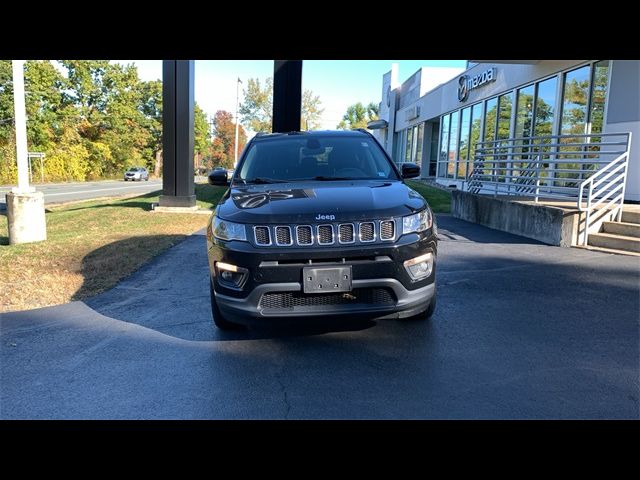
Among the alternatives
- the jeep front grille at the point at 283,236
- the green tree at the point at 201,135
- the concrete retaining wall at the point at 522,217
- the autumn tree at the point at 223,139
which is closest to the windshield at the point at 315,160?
the jeep front grille at the point at 283,236

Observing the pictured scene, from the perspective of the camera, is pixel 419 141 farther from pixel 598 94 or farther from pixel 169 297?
pixel 169 297

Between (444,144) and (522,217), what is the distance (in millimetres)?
16967

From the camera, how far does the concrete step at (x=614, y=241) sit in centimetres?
786

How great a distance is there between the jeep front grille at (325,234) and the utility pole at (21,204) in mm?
7635

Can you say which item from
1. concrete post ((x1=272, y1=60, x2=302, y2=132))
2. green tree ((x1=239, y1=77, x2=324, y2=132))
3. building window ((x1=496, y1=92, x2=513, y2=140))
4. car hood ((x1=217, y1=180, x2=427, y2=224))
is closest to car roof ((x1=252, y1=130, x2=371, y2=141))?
car hood ((x1=217, y1=180, x2=427, y2=224))

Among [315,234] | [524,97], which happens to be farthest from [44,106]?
[315,234]

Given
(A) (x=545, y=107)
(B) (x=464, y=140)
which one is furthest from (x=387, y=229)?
(B) (x=464, y=140)

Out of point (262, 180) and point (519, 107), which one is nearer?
point (262, 180)

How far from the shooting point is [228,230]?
12.9 feet

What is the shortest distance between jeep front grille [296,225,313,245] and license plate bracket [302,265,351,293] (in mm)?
205

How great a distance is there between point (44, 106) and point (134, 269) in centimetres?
4853

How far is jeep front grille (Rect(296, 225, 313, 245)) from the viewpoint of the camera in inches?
145
